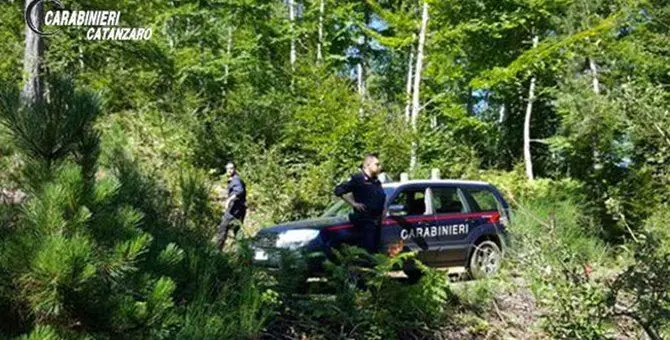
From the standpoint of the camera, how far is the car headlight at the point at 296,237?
25.5ft

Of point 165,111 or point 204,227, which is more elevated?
point 165,111

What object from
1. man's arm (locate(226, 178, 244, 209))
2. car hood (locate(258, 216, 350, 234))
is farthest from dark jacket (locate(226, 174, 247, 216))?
car hood (locate(258, 216, 350, 234))

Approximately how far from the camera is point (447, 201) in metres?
9.88

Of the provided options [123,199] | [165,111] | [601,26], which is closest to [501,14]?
[601,26]

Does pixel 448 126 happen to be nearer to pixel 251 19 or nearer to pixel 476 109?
pixel 251 19

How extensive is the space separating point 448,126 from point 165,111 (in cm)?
924

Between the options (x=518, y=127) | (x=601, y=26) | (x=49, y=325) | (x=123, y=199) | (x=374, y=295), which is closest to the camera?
(x=49, y=325)

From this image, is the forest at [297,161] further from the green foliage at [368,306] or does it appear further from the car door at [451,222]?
the car door at [451,222]

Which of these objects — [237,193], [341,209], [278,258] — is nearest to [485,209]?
[341,209]

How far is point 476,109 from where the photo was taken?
35.3m

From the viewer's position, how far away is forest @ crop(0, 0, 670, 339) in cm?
272

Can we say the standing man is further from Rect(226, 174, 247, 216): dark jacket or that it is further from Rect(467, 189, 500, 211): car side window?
Rect(226, 174, 247, 216): dark jacket

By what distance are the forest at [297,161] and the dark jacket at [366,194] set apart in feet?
4.40

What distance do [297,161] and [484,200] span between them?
8.39m
